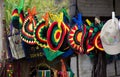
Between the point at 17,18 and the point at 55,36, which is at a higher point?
the point at 17,18

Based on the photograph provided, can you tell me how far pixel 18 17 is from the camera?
8.89m

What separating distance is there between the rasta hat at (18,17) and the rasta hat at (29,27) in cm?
27

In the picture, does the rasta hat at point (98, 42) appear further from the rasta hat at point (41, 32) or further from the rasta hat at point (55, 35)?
the rasta hat at point (41, 32)

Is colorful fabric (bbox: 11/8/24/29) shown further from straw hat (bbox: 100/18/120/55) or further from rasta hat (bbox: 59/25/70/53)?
straw hat (bbox: 100/18/120/55)

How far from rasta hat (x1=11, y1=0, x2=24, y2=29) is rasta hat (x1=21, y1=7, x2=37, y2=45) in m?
0.27

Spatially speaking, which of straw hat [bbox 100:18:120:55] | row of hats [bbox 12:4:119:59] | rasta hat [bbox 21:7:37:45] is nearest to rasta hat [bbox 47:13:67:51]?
row of hats [bbox 12:4:119:59]

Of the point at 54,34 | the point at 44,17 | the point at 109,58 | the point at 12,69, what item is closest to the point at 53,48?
the point at 54,34

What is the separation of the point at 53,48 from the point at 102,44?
1.25 meters

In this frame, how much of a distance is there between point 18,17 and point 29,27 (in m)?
0.57

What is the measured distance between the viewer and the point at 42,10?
349 inches

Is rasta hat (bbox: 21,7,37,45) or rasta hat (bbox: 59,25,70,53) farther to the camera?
rasta hat (bbox: 21,7,37,45)

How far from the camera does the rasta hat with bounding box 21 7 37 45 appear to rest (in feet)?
27.7

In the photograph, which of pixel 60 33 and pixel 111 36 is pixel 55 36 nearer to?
pixel 60 33

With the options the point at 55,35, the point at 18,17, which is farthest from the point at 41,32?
the point at 18,17
